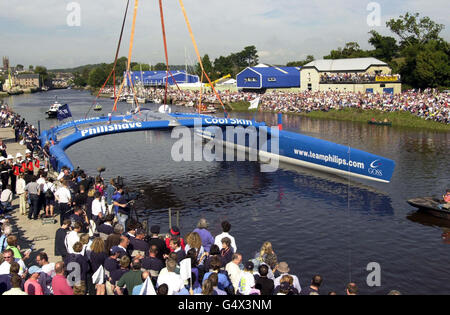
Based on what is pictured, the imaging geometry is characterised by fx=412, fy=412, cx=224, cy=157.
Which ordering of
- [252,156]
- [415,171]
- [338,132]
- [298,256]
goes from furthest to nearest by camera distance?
[338,132] → [252,156] → [415,171] → [298,256]

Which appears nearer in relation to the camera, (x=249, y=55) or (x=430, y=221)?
(x=430, y=221)

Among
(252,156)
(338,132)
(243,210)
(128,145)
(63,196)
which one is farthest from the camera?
(338,132)

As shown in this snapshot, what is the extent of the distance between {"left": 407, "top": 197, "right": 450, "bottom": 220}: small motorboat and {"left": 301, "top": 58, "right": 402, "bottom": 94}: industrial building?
164 ft

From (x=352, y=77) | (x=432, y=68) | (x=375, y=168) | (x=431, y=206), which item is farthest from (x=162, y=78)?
(x=431, y=206)

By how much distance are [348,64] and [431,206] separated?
2310 inches

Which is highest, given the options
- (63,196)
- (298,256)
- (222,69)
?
(222,69)

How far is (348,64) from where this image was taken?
73.6m

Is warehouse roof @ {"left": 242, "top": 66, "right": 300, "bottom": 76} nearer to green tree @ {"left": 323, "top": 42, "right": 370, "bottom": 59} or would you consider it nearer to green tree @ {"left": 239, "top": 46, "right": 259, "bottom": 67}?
green tree @ {"left": 323, "top": 42, "right": 370, "bottom": 59}

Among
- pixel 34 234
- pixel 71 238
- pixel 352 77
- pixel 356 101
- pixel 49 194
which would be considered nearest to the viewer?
pixel 71 238

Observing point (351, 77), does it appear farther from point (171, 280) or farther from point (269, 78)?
point (171, 280)

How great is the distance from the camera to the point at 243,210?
22109 millimetres
